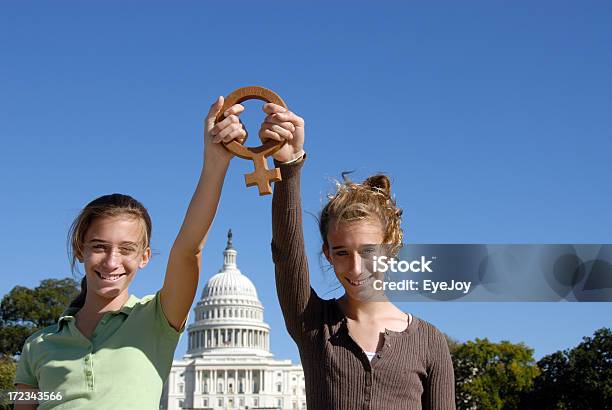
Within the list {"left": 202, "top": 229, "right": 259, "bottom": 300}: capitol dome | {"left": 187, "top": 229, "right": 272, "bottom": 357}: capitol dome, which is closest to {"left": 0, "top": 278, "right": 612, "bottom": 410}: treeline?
{"left": 187, "top": 229, "right": 272, "bottom": 357}: capitol dome

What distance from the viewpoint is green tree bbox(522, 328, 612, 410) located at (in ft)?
170

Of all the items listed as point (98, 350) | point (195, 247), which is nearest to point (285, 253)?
point (195, 247)

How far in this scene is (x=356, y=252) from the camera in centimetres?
405

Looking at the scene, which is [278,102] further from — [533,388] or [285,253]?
[533,388]

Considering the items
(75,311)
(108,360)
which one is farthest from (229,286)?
(108,360)

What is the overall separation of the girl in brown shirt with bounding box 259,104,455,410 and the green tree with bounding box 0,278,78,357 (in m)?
63.0

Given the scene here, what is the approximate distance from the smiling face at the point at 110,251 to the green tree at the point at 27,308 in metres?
62.7

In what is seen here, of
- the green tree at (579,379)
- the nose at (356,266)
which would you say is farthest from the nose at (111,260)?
the green tree at (579,379)

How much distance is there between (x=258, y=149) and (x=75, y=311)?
1388 mm

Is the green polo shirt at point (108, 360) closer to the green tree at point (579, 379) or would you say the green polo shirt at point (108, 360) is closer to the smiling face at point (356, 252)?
the smiling face at point (356, 252)

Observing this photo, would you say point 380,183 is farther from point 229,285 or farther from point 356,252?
point 229,285

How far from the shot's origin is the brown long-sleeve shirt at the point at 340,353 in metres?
3.94

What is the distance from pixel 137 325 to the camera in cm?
410

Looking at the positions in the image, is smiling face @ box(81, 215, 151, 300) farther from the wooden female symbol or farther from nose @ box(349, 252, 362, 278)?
nose @ box(349, 252, 362, 278)
